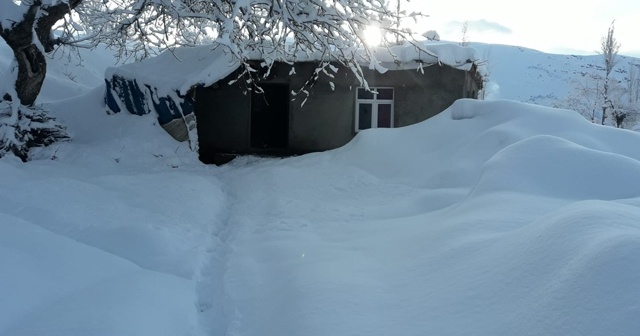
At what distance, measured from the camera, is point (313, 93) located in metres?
13.1

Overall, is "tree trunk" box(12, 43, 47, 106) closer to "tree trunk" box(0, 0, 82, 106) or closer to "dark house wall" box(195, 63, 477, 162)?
"tree trunk" box(0, 0, 82, 106)

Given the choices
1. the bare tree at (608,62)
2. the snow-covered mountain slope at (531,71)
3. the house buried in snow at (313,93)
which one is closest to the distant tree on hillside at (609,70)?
the bare tree at (608,62)

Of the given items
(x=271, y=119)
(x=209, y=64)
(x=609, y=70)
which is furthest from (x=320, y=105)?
(x=609, y=70)

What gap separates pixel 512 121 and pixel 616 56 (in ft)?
85.6

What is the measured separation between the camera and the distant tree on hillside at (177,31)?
6719mm

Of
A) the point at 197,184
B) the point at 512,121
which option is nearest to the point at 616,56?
the point at 512,121

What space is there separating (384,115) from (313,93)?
80.9 inches

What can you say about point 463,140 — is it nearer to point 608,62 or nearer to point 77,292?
point 77,292

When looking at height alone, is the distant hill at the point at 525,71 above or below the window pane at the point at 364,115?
above

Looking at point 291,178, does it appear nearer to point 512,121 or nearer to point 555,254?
point 512,121

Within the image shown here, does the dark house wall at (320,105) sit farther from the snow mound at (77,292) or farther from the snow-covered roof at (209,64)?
the snow mound at (77,292)

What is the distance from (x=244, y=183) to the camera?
9188 millimetres

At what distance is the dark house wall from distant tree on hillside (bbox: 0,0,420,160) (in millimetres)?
2269

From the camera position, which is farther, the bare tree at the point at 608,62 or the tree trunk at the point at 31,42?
the bare tree at the point at 608,62
